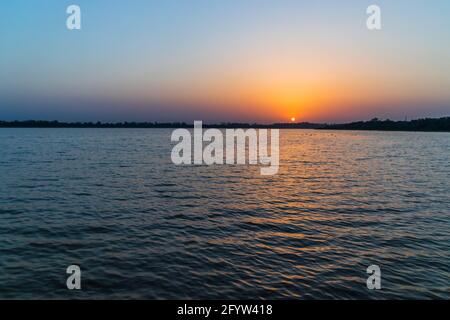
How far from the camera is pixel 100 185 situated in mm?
30812

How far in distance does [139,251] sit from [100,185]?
18.1m

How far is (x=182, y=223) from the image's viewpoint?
62.2 ft

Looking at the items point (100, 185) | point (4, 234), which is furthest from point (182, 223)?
point (100, 185)

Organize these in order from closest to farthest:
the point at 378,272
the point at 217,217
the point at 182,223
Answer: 1. the point at 378,272
2. the point at 182,223
3. the point at 217,217

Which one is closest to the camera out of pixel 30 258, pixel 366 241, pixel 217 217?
pixel 30 258

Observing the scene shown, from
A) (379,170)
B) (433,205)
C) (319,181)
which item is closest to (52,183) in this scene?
(319,181)

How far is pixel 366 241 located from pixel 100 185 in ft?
76.8

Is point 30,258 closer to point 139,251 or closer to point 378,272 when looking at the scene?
point 139,251

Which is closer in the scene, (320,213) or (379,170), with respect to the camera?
(320,213)

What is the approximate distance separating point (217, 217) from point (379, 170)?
32.5 meters

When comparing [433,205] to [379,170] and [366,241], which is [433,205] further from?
[379,170]

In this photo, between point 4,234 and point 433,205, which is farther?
point 433,205
